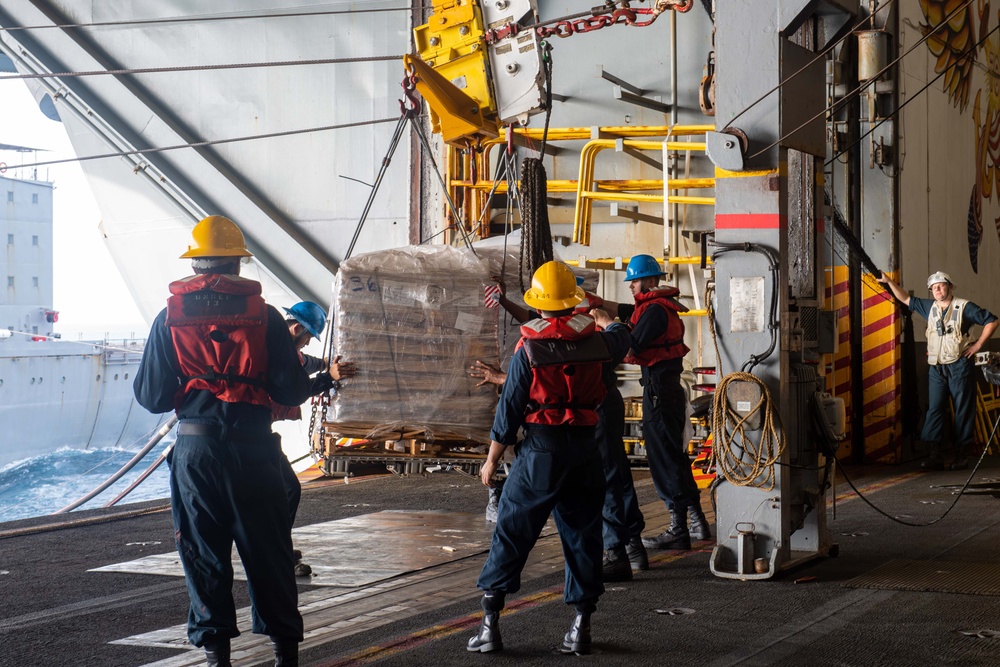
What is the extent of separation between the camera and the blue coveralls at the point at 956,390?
36.2ft

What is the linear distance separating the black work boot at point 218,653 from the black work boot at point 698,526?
4085mm

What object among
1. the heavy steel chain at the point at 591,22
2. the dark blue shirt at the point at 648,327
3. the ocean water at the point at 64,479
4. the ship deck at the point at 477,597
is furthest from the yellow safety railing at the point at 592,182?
the ocean water at the point at 64,479

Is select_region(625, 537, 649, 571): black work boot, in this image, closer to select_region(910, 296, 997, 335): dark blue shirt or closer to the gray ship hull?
select_region(910, 296, 997, 335): dark blue shirt

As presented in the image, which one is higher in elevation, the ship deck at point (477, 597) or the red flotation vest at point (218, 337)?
the red flotation vest at point (218, 337)

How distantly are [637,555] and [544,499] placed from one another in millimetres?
1999

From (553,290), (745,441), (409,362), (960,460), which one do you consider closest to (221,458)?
(553,290)

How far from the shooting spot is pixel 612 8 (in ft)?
24.3

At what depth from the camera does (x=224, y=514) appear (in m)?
4.11

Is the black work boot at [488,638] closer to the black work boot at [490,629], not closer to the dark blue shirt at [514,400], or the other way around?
the black work boot at [490,629]

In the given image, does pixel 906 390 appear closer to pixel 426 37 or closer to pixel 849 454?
pixel 849 454

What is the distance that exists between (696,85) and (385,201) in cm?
422

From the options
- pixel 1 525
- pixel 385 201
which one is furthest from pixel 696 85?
pixel 1 525

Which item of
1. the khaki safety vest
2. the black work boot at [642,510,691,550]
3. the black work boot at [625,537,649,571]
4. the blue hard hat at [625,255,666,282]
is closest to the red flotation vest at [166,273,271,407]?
the black work boot at [625,537,649,571]

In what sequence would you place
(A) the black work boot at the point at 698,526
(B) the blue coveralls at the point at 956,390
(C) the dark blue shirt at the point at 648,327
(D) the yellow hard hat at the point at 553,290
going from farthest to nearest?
(B) the blue coveralls at the point at 956,390
(A) the black work boot at the point at 698,526
(C) the dark blue shirt at the point at 648,327
(D) the yellow hard hat at the point at 553,290
